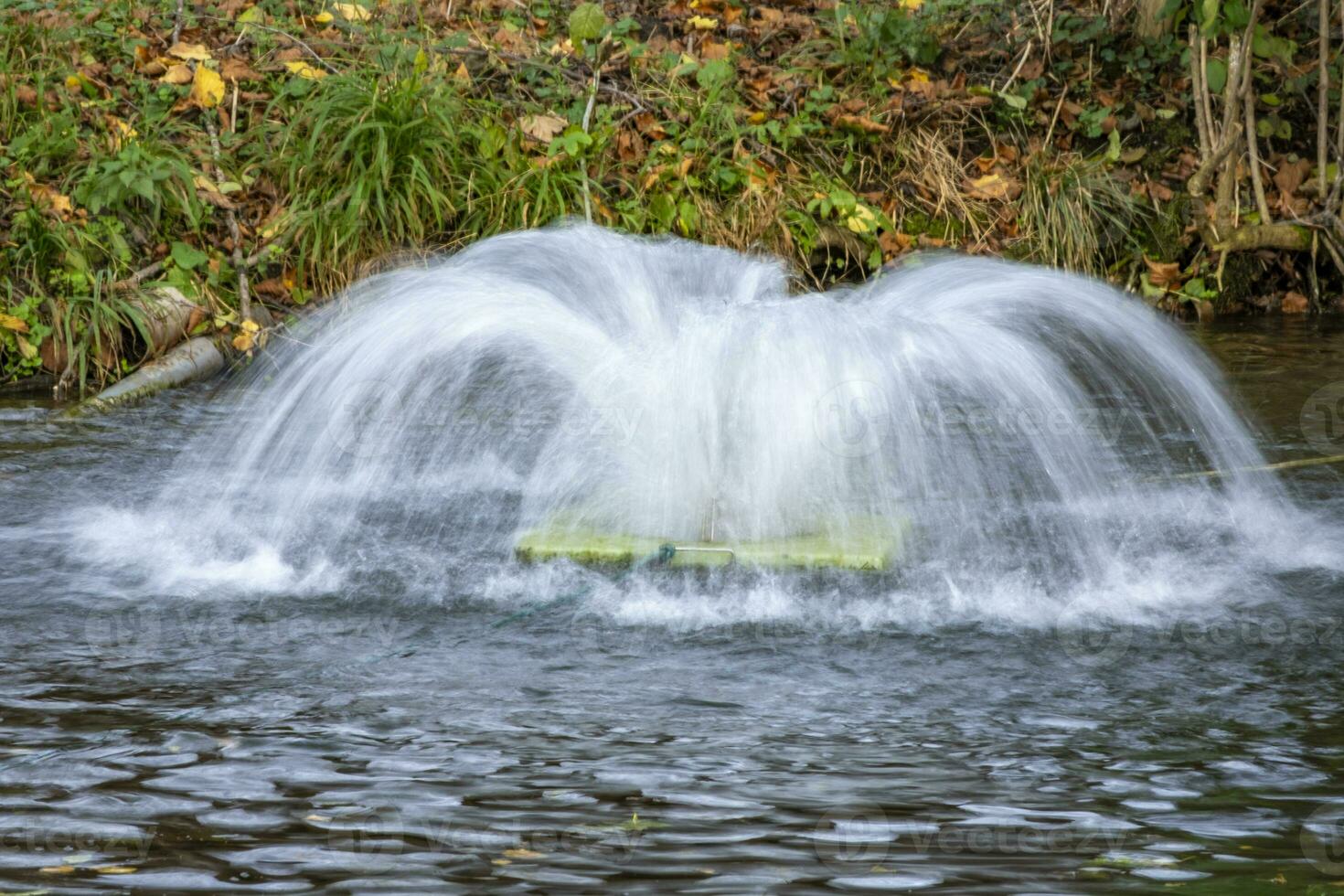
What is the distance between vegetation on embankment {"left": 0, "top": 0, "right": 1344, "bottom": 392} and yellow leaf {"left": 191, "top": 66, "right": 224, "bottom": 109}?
0.02 m

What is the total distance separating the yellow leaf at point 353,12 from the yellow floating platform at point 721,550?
20.6 feet

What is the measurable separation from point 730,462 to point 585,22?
16.4 ft

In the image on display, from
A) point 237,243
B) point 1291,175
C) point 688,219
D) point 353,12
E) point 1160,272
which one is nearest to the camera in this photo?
point 237,243

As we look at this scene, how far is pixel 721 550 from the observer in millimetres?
4922

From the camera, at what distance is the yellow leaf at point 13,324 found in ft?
25.6

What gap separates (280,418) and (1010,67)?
5.68m

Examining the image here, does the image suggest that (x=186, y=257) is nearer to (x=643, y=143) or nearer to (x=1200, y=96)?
(x=643, y=143)

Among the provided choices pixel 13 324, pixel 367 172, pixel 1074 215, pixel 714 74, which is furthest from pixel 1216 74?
pixel 13 324

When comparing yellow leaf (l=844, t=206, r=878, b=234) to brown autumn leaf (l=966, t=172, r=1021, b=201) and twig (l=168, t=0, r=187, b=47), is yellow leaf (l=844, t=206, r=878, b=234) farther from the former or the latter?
twig (l=168, t=0, r=187, b=47)

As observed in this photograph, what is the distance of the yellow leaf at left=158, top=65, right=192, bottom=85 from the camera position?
31.4ft

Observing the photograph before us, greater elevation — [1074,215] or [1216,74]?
[1216,74]

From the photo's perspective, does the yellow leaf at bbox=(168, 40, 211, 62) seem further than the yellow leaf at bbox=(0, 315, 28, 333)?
Yes

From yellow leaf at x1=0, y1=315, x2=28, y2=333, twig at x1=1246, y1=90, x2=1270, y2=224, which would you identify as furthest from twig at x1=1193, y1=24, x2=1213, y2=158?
yellow leaf at x1=0, y1=315, x2=28, y2=333

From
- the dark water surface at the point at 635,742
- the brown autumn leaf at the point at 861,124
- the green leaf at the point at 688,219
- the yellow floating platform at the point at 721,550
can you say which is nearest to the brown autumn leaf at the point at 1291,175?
the brown autumn leaf at the point at 861,124
